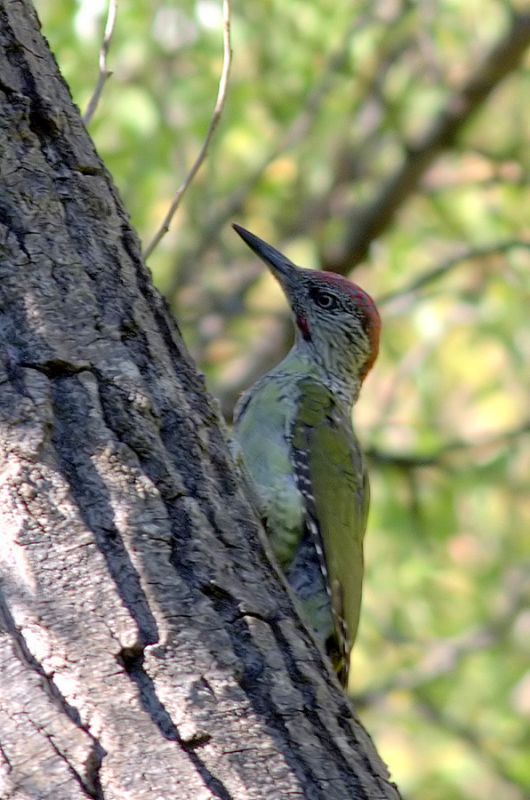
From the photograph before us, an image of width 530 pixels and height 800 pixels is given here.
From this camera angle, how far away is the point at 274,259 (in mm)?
5426

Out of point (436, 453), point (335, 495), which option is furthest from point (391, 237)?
point (335, 495)

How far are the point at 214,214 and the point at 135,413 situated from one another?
5934 millimetres

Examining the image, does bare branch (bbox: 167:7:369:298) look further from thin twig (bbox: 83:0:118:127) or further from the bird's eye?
thin twig (bbox: 83:0:118:127)

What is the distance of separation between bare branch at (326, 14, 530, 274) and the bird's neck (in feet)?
8.34

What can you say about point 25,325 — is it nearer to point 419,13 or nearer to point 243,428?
point 243,428

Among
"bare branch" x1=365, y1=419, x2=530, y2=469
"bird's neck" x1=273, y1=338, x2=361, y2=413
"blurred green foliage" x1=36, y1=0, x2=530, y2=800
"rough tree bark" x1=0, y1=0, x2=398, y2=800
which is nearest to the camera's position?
"rough tree bark" x1=0, y1=0, x2=398, y2=800

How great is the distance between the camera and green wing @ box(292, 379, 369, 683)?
420 cm

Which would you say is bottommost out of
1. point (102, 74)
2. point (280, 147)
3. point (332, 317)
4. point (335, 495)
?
point (335, 495)

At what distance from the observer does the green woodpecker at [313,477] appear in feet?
13.8

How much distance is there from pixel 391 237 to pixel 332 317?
3462mm

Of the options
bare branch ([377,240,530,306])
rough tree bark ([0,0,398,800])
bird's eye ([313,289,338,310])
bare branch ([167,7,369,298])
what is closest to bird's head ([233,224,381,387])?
bird's eye ([313,289,338,310])

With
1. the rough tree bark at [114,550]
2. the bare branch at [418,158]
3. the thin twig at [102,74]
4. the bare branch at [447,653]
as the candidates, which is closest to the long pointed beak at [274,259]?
the thin twig at [102,74]

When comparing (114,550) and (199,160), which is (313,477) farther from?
(114,550)

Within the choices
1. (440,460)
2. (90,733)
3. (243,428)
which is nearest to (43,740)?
(90,733)
